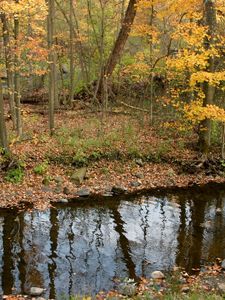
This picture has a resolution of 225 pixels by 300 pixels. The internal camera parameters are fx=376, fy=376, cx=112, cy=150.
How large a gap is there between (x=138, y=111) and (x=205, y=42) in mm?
8656

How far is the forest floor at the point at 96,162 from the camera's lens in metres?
15.2


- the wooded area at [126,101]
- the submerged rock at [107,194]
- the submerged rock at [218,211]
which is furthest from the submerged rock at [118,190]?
the submerged rock at [218,211]

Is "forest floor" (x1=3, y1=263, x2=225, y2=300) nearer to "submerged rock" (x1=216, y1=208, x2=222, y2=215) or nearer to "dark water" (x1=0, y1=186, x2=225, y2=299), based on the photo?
"dark water" (x1=0, y1=186, x2=225, y2=299)

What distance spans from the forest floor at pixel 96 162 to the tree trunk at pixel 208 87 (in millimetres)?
723

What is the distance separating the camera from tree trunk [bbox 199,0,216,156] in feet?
52.7

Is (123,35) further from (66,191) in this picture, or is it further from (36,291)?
(36,291)

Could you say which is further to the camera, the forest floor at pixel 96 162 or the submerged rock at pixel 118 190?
the submerged rock at pixel 118 190

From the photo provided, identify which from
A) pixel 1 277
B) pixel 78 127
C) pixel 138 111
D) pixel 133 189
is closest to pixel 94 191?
pixel 133 189

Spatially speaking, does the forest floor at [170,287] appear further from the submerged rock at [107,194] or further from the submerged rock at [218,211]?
the submerged rock at [107,194]

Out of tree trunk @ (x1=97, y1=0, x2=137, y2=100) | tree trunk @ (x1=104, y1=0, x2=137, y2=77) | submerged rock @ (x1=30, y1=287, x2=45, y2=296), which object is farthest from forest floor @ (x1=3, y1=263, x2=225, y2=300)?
tree trunk @ (x1=104, y1=0, x2=137, y2=77)

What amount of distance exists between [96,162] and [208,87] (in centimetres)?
633

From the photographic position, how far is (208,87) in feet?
58.0

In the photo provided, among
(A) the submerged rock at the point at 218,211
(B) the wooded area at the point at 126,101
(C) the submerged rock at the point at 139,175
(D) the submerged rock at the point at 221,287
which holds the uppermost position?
(B) the wooded area at the point at 126,101

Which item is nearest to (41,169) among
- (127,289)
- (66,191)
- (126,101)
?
(66,191)
